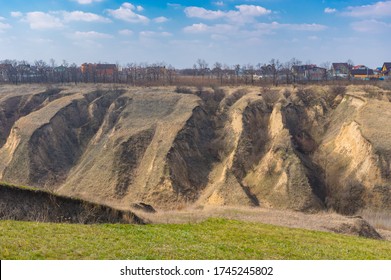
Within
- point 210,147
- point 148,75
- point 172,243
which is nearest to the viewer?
point 172,243

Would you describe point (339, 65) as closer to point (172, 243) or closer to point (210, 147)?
point (210, 147)

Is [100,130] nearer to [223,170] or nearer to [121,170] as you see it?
[121,170]

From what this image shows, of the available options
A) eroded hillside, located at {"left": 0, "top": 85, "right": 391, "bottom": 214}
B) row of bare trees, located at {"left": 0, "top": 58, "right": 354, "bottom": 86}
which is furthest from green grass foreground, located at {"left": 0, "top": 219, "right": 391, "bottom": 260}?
row of bare trees, located at {"left": 0, "top": 58, "right": 354, "bottom": 86}

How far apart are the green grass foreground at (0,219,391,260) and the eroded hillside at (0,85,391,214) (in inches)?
751

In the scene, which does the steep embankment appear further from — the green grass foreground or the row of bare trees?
the row of bare trees

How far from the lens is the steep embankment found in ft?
65.4

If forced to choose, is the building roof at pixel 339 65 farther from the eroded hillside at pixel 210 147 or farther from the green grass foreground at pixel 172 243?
the green grass foreground at pixel 172 243

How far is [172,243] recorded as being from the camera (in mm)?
14375

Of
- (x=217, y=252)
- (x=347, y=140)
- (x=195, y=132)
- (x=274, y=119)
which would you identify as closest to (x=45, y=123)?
(x=195, y=132)

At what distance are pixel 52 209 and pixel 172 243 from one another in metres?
9.57

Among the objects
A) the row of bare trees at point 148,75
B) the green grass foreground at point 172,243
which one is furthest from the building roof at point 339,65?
the green grass foreground at point 172,243

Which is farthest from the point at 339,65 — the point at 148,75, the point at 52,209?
the point at 52,209

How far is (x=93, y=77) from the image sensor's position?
3846 inches

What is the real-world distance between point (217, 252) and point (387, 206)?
3068 centimetres
